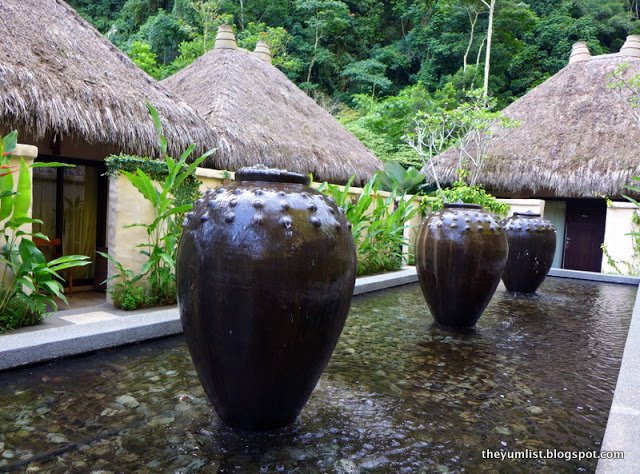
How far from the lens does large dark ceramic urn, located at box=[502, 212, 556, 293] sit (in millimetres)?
6871

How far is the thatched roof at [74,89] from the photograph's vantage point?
612 centimetres

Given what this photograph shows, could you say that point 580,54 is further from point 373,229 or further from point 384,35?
point 373,229

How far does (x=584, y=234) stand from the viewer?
42.1ft

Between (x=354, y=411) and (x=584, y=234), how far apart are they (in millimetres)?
12064

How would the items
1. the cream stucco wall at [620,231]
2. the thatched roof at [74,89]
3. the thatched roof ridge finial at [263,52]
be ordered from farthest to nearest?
1. the thatched roof ridge finial at [263,52]
2. the cream stucco wall at [620,231]
3. the thatched roof at [74,89]

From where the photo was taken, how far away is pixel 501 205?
1060 cm

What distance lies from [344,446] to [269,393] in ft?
1.33

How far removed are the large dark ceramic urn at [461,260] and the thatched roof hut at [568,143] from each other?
28.7 ft

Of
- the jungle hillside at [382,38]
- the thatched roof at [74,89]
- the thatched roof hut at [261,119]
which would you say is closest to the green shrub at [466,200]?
the thatched roof hut at [261,119]

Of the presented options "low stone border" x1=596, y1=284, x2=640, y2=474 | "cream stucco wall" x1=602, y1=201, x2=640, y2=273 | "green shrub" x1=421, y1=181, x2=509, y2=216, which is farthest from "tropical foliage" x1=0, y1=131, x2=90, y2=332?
"cream stucco wall" x1=602, y1=201, x2=640, y2=273

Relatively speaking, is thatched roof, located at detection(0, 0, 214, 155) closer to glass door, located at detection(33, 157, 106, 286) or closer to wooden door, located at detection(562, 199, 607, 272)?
glass door, located at detection(33, 157, 106, 286)

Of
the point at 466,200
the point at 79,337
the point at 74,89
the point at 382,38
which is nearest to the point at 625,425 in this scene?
the point at 79,337

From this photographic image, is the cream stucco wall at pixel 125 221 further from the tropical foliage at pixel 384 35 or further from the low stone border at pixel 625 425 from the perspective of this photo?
the tropical foliage at pixel 384 35

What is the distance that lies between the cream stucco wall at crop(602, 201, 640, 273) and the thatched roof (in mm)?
7817
